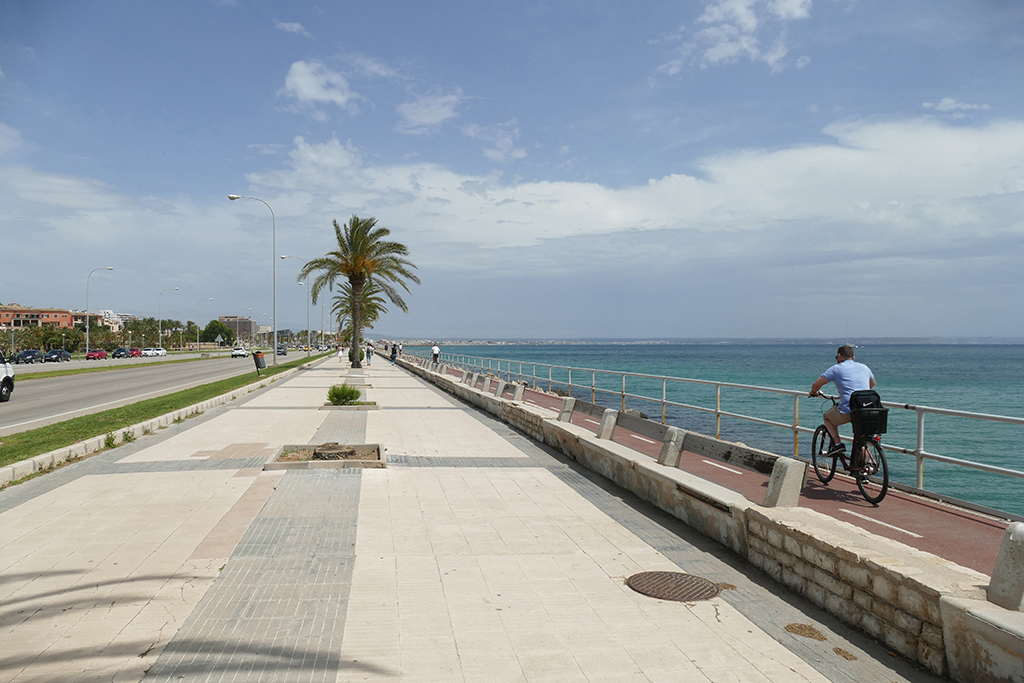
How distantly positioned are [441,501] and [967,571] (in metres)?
5.14

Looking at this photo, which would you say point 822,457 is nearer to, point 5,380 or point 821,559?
point 821,559

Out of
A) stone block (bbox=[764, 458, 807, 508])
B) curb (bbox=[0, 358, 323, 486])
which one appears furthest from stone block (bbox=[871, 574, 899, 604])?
curb (bbox=[0, 358, 323, 486])

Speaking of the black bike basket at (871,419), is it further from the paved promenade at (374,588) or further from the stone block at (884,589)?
the stone block at (884,589)

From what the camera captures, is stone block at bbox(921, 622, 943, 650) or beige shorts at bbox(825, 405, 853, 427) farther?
beige shorts at bbox(825, 405, 853, 427)

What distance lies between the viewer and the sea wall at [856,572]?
3.49m

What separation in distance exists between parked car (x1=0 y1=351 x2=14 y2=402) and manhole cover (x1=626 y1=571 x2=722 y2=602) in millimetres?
23413

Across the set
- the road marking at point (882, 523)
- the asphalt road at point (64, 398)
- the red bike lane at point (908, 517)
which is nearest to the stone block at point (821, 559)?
the red bike lane at point (908, 517)

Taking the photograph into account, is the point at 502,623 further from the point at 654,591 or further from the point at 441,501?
the point at 441,501

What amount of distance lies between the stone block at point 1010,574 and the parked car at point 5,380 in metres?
25.7

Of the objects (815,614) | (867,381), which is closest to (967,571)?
(815,614)

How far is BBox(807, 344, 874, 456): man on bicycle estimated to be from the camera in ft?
26.1

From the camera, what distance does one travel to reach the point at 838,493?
317 inches

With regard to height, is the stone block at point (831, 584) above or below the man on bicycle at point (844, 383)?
below

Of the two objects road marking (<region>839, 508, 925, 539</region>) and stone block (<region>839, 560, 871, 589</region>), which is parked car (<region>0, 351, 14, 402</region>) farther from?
stone block (<region>839, 560, 871, 589</region>)
